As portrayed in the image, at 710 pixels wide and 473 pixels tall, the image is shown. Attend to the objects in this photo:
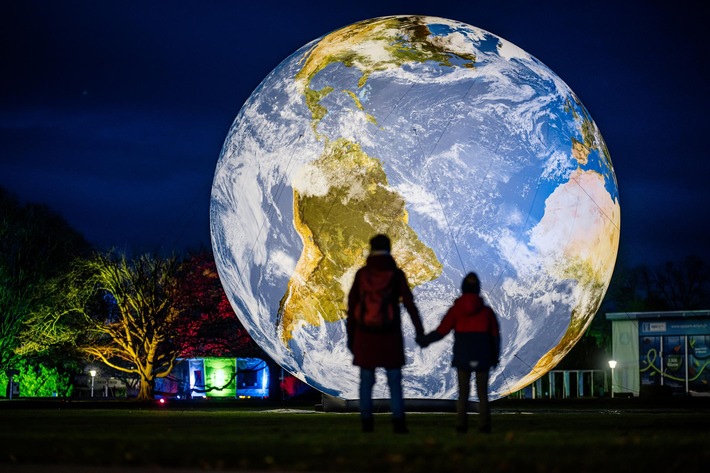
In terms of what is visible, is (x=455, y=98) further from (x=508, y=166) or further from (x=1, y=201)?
(x=1, y=201)

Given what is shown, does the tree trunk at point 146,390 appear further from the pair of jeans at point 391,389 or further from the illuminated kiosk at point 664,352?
the pair of jeans at point 391,389

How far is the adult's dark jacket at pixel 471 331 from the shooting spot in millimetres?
13039

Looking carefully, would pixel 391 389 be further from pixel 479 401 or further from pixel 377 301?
pixel 479 401

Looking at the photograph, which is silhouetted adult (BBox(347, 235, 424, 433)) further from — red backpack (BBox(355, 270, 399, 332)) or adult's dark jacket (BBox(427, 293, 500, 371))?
adult's dark jacket (BBox(427, 293, 500, 371))

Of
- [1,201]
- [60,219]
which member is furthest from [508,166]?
[60,219]

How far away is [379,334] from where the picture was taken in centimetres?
1208

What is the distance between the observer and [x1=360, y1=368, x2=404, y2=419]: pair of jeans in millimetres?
12078

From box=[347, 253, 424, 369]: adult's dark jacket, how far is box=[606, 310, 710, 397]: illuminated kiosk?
4751 cm

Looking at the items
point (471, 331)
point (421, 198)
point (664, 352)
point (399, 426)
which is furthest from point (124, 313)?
point (399, 426)

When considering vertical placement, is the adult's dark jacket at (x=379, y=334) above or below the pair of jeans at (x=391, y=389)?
above

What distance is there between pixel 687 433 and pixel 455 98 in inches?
310

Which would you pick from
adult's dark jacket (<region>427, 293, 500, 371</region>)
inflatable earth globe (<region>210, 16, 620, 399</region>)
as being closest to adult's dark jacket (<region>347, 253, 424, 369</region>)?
adult's dark jacket (<region>427, 293, 500, 371</region>)

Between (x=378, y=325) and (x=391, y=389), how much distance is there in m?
0.67

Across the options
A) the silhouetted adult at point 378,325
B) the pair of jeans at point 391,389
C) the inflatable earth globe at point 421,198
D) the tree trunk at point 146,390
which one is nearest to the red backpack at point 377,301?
the silhouetted adult at point 378,325
